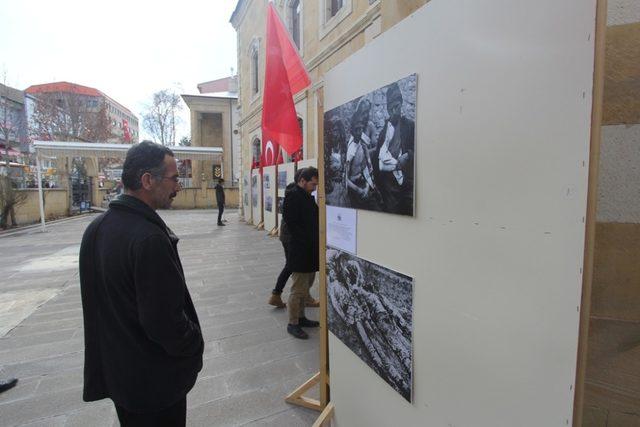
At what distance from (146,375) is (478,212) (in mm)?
1405

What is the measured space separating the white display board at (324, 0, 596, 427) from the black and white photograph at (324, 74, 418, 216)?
0.19ft

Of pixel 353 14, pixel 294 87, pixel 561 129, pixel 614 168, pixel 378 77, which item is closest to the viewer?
pixel 561 129

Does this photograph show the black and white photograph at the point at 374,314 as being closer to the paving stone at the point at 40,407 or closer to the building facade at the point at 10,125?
the paving stone at the point at 40,407

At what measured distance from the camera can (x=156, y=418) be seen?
4.79ft

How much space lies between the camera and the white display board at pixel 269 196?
1055 cm

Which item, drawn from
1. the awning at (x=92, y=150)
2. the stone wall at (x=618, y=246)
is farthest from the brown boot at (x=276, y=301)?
the awning at (x=92, y=150)

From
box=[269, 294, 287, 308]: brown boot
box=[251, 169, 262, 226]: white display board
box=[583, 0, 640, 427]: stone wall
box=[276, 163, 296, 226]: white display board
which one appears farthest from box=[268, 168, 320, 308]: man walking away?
box=[251, 169, 262, 226]: white display board

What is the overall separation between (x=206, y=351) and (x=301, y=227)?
154cm

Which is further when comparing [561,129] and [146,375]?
[146,375]

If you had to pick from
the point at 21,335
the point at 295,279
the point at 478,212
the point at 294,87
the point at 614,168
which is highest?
the point at 294,87

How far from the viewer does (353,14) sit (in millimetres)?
8047

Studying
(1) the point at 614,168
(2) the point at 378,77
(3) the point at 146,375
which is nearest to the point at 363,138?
(2) the point at 378,77

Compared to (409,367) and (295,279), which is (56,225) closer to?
(295,279)

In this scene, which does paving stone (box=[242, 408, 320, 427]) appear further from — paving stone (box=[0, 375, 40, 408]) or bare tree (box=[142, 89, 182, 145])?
bare tree (box=[142, 89, 182, 145])
